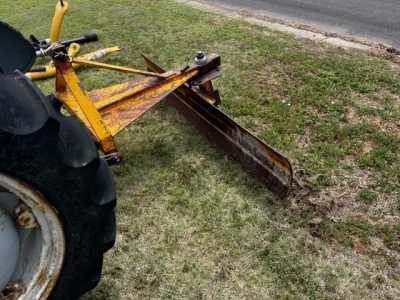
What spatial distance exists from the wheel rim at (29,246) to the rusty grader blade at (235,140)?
1.38m

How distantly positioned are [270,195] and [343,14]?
4720mm

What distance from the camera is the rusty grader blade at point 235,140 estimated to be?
2.73 m

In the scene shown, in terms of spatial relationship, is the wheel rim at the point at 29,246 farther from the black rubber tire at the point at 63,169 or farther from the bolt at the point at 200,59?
the bolt at the point at 200,59

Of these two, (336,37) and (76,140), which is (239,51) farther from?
(76,140)

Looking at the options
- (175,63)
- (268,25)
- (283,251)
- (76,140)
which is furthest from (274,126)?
(268,25)

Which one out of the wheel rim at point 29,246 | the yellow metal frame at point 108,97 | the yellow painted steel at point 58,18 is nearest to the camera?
the wheel rim at point 29,246

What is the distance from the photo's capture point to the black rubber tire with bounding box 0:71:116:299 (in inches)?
57.2

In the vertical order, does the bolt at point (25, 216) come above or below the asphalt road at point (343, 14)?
above

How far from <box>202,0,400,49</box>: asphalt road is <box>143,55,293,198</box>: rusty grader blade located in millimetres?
3021

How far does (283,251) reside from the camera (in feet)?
8.07

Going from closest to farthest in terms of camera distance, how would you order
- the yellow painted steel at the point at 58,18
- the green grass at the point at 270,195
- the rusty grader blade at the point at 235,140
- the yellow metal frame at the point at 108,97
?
the green grass at the point at 270,195
the rusty grader blade at the point at 235,140
the yellow metal frame at the point at 108,97
the yellow painted steel at the point at 58,18

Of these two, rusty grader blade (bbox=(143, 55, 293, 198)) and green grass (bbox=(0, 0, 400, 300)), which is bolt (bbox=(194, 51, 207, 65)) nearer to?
rusty grader blade (bbox=(143, 55, 293, 198))

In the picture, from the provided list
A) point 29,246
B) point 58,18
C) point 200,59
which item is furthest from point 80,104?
point 58,18

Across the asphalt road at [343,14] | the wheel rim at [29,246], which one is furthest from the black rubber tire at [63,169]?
the asphalt road at [343,14]
